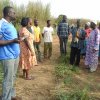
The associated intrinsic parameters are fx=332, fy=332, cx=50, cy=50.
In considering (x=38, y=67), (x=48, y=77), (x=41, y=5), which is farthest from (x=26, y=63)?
(x=41, y=5)

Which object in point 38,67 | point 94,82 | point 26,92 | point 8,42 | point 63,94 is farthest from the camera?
point 38,67

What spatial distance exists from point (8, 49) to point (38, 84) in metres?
2.61

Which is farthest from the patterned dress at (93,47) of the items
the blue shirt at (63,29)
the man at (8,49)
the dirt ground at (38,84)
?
the man at (8,49)

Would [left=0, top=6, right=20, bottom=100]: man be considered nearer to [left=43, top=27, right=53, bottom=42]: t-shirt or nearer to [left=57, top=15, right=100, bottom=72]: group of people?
[left=57, top=15, right=100, bottom=72]: group of people

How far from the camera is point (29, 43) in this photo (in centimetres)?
802

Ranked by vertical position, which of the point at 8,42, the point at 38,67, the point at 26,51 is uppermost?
the point at 8,42

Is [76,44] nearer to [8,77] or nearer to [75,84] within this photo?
[75,84]

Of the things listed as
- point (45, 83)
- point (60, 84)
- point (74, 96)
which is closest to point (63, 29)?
point (45, 83)

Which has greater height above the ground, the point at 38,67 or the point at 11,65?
the point at 11,65

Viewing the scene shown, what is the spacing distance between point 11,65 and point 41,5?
57.2ft

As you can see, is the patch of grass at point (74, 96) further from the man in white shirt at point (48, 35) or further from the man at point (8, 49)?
the man in white shirt at point (48, 35)

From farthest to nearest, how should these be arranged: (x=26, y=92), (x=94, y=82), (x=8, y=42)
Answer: (x=94, y=82) < (x=26, y=92) < (x=8, y=42)

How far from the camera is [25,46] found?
27.3ft

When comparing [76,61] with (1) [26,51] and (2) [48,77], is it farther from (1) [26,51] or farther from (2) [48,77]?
(1) [26,51]
